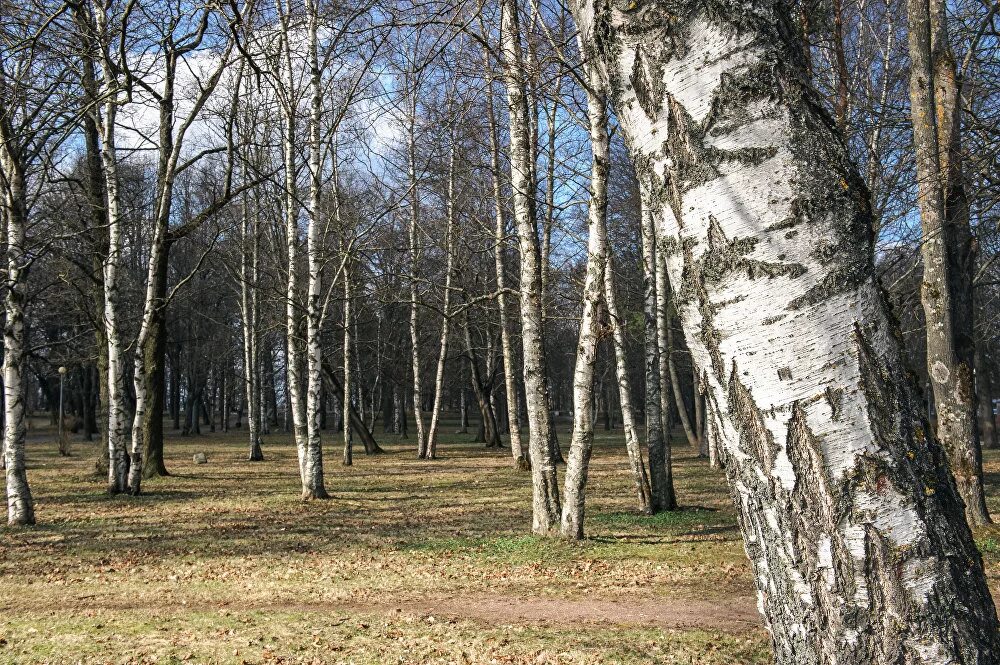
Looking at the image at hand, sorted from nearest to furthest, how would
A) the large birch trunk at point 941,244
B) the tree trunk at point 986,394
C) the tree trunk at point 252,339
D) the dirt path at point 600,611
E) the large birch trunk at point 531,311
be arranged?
the dirt path at point 600,611, the large birch trunk at point 941,244, the large birch trunk at point 531,311, the tree trunk at point 252,339, the tree trunk at point 986,394

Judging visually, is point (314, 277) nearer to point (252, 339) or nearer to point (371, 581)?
point (371, 581)

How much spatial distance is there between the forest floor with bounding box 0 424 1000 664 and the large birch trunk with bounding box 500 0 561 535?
1.88ft

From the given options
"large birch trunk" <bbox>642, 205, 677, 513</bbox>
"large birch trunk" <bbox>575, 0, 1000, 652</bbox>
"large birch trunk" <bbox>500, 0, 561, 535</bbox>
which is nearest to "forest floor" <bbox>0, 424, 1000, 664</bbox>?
"large birch trunk" <bbox>642, 205, 677, 513</bbox>

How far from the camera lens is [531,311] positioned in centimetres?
952

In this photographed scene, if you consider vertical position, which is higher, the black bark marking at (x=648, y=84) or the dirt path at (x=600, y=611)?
the black bark marking at (x=648, y=84)

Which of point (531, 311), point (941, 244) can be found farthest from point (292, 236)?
point (941, 244)

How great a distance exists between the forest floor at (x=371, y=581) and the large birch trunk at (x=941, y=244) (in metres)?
0.90

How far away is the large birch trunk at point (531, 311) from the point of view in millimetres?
9406

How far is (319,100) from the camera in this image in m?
13.3

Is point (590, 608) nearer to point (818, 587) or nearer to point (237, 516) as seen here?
point (818, 587)

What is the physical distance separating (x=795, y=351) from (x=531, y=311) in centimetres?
788

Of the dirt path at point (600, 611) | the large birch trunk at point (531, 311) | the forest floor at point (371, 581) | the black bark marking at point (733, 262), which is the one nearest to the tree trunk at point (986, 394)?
the forest floor at point (371, 581)

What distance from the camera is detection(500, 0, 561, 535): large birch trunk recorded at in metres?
9.41

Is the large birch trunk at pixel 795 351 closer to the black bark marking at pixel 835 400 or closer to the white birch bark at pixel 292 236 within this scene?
the black bark marking at pixel 835 400
